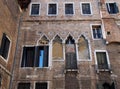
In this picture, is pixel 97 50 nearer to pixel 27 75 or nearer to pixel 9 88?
pixel 27 75

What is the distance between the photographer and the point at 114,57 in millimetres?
12453

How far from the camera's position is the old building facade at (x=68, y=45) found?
463 inches

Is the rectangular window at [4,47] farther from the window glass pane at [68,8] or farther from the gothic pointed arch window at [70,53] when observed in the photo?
the window glass pane at [68,8]

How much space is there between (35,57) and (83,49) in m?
3.45

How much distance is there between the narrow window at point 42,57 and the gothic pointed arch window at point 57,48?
57 centimetres

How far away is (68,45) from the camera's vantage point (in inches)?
518

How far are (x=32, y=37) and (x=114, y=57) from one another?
603cm

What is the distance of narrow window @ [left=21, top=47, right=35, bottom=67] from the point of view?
493 inches

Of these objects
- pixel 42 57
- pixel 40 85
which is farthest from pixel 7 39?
pixel 40 85

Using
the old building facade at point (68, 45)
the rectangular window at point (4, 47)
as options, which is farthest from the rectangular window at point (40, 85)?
the rectangular window at point (4, 47)

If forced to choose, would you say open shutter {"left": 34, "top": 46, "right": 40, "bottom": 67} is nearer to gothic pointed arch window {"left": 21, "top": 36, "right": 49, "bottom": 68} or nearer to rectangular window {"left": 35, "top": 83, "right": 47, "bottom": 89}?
gothic pointed arch window {"left": 21, "top": 36, "right": 49, "bottom": 68}

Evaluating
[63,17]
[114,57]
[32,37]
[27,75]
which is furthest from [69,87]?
[63,17]

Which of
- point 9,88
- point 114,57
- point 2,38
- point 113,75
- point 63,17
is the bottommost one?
point 9,88

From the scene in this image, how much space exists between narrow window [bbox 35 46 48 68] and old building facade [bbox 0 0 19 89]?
1.74 meters
